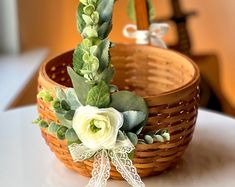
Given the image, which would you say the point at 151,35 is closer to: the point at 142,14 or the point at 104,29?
the point at 142,14

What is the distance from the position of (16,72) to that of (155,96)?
0.65 meters

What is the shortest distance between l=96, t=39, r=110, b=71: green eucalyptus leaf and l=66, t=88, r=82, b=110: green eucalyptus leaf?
0.14ft

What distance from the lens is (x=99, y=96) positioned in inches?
21.0

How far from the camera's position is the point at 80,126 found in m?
0.53

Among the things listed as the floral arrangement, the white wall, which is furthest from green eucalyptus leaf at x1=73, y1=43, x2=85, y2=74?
the white wall

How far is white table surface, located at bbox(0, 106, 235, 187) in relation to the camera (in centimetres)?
62

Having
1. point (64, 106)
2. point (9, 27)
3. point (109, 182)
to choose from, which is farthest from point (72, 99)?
point (9, 27)

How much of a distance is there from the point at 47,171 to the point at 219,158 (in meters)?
0.20

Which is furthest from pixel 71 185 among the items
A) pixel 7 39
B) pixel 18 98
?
pixel 7 39

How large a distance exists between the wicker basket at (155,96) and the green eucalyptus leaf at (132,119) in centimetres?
2

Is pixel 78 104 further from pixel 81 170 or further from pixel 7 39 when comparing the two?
pixel 7 39

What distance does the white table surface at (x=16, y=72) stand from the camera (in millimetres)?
1058

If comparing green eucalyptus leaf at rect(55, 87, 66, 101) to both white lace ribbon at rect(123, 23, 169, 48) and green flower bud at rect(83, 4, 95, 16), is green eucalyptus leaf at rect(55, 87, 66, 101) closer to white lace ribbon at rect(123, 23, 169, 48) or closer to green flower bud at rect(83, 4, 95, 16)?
green flower bud at rect(83, 4, 95, 16)

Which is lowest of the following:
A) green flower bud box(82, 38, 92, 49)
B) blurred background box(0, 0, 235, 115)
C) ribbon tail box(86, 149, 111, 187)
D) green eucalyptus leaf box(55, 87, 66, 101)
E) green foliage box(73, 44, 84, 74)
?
blurred background box(0, 0, 235, 115)
